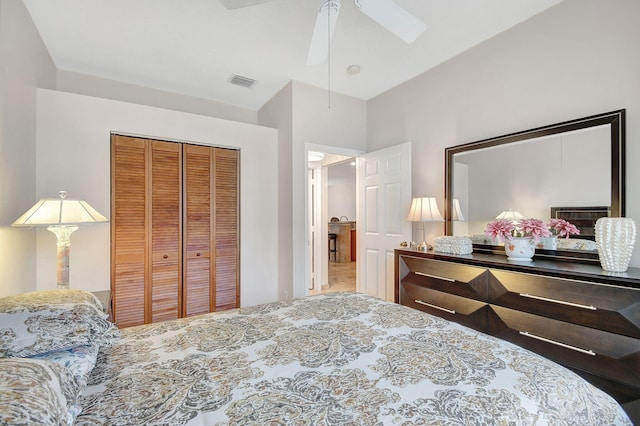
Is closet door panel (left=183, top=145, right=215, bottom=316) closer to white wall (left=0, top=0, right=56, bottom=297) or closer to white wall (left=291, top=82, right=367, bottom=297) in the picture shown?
white wall (left=291, top=82, right=367, bottom=297)

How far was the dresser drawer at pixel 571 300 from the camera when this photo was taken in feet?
4.86

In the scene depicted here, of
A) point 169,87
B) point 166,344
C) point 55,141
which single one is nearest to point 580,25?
point 166,344

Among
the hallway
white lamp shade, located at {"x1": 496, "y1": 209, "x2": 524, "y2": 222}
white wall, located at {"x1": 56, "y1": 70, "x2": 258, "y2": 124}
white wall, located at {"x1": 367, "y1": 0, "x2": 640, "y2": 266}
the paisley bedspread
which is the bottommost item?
the hallway

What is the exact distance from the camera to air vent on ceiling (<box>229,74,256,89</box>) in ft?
10.8

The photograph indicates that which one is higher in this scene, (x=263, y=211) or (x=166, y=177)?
(x=166, y=177)

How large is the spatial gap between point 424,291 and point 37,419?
2.52 m

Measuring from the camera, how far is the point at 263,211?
11.6ft

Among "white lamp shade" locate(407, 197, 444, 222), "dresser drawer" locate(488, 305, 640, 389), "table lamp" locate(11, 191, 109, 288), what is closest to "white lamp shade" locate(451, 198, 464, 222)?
"white lamp shade" locate(407, 197, 444, 222)

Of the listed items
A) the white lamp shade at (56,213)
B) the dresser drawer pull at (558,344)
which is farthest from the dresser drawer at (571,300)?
the white lamp shade at (56,213)

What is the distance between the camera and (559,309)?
1.72 metres

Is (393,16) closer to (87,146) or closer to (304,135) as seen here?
(304,135)

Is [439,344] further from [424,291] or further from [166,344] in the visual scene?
[424,291]

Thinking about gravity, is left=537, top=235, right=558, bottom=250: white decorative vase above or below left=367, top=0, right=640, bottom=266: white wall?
below

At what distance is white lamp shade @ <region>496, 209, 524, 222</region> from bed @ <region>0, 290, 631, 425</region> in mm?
1448
